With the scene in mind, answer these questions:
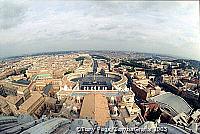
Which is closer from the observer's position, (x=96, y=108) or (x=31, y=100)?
(x=96, y=108)

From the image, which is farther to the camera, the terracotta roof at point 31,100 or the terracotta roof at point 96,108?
the terracotta roof at point 31,100

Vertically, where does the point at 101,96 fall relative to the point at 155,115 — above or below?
above

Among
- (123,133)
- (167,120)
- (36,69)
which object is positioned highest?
(36,69)

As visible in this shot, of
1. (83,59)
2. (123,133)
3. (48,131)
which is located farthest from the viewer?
(83,59)

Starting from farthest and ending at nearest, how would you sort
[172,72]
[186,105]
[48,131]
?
[172,72] → [186,105] → [48,131]

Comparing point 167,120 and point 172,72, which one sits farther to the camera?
point 172,72

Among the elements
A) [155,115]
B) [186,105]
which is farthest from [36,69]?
[186,105]

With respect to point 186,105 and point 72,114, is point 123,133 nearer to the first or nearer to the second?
point 72,114

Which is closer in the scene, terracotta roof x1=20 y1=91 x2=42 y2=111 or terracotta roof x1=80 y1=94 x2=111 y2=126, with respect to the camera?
terracotta roof x1=80 y1=94 x2=111 y2=126
